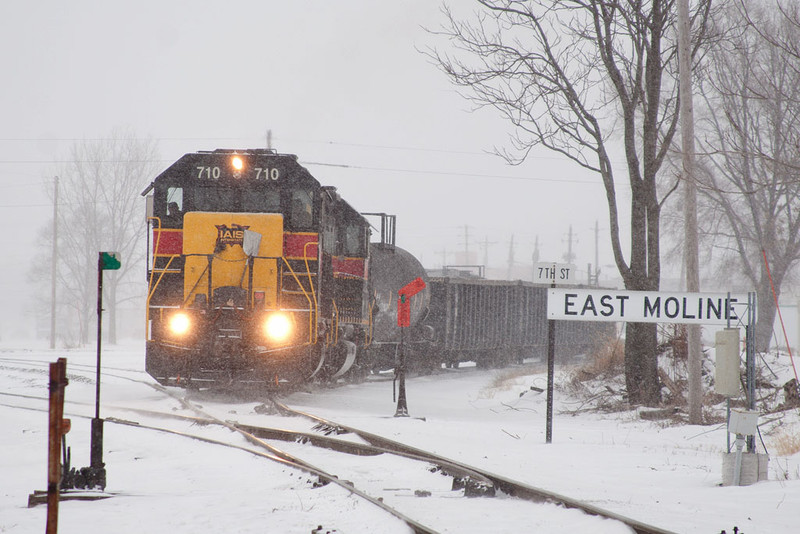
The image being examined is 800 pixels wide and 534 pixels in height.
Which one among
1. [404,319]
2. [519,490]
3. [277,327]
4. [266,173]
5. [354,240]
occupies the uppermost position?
[266,173]

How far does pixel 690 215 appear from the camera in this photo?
1088cm

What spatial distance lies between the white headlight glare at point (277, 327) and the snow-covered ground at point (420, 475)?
3.80 feet

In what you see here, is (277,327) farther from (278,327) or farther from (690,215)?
(690,215)

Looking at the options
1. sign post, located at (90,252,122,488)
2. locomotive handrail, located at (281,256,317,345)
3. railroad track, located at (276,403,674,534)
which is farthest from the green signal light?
locomotive handrail, located at (281,256,317,345)

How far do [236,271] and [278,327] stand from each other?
1085mm

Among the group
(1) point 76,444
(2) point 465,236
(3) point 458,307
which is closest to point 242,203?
(1) point 76,444

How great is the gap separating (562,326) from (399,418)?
19076 mm

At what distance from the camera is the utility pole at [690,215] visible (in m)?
10.5

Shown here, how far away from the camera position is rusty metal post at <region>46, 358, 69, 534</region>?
11.8 feet

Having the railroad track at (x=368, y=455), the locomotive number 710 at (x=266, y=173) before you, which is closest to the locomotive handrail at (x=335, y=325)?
the railroad track at (x=368, y=455)

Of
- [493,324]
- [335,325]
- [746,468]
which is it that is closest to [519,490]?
[746,468]

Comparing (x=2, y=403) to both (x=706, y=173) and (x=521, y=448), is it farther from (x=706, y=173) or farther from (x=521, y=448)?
(x=706, y=173)

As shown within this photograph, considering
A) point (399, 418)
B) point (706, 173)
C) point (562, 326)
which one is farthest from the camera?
point (562, 326)

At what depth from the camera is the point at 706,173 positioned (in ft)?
75.4
